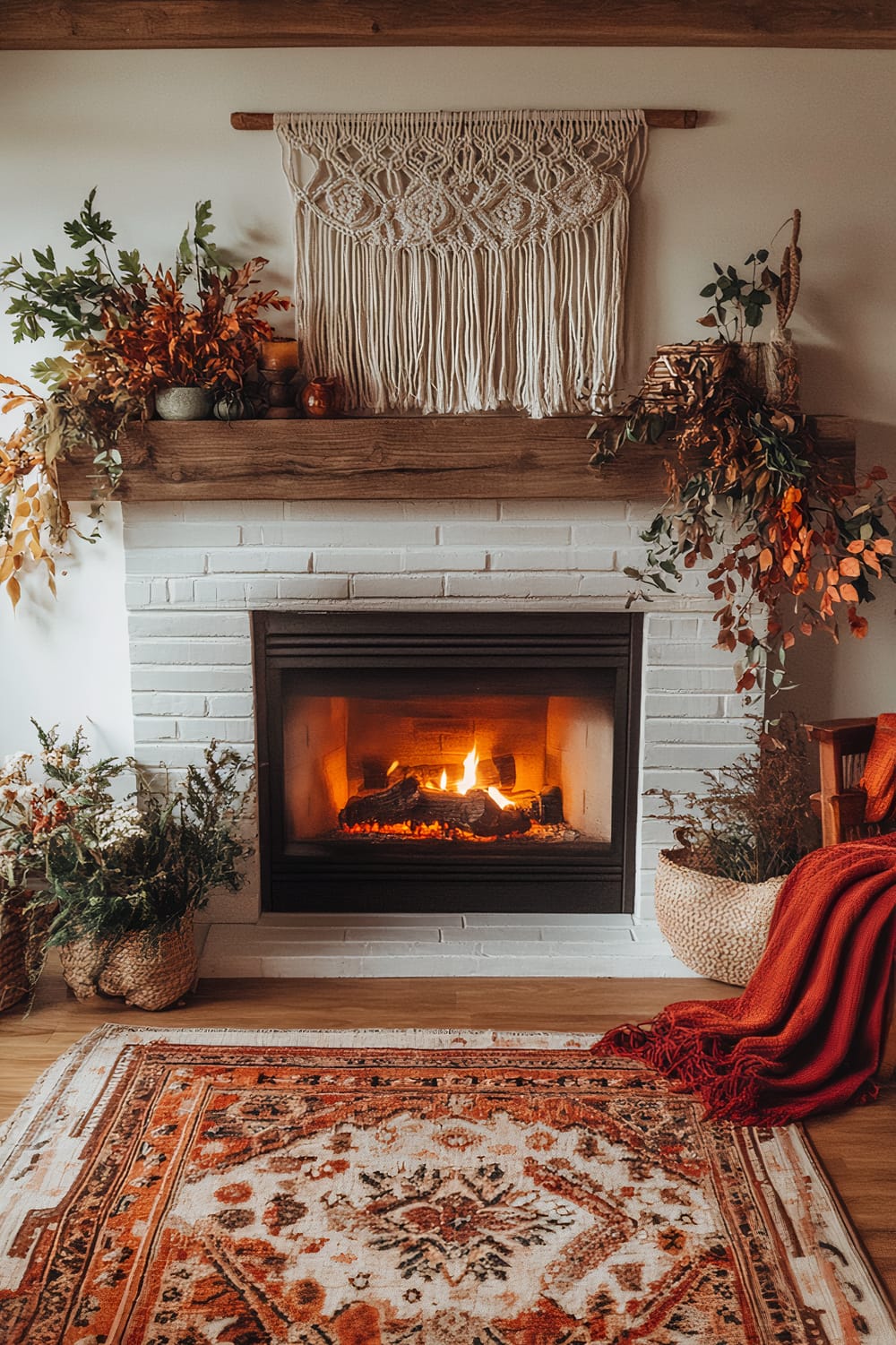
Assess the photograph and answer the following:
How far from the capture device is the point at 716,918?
270cm

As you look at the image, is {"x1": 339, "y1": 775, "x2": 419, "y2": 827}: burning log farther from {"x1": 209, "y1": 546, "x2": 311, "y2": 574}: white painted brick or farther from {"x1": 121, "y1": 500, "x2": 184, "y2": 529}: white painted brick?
{"x1": 121, "y1": 500, "x2": 184, "y2": 529}: white painted brick

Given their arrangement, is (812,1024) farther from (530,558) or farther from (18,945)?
(18,945)

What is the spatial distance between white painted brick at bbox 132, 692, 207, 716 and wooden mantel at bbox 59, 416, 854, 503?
503 millimetres

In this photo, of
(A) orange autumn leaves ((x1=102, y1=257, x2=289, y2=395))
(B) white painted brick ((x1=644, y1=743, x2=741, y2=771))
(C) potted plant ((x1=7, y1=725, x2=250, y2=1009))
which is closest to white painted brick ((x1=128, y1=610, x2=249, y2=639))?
(C) potted plant ((x1=7, y1=725, x2=250, y2=1009))

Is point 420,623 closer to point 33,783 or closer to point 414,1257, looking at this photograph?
point 33,783

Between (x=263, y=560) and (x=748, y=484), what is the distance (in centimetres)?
115

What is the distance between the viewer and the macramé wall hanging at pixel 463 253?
8.87ft

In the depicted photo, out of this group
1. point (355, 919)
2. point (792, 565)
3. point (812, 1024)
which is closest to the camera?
point (812, 1024)

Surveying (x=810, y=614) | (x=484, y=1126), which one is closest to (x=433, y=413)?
(x=810, y=614)

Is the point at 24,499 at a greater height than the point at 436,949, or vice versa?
the point at 24,499

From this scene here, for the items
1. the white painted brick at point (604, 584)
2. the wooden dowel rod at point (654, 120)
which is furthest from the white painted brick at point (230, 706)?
the wooden dowel rod at point (654, 120)

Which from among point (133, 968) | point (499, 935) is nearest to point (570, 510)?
point (499, 935)

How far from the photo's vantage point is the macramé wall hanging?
8.87ft

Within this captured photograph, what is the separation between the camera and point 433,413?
9.32 ft
